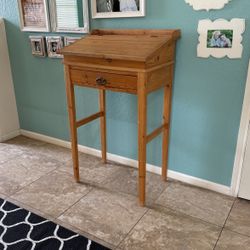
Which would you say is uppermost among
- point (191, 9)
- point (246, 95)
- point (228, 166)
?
point (191, 9)

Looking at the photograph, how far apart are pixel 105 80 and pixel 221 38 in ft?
2.52

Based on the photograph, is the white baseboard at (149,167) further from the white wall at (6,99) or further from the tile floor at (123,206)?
the white wall at (6,99)

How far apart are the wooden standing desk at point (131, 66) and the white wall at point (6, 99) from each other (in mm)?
1235

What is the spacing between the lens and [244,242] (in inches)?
62.1

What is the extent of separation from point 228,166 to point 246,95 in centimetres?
53

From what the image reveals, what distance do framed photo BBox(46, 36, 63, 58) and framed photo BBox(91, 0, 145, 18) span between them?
43cm

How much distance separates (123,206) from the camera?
1.89 meters

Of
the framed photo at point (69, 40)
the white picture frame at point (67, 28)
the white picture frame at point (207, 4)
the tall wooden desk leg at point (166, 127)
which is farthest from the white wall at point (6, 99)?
the white picture frame at point (207, 4)

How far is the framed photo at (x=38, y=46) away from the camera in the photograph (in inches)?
96.8

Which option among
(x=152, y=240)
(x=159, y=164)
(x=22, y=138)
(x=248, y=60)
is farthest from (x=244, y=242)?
(x=22, y=138)

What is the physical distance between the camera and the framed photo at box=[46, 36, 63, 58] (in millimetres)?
2353

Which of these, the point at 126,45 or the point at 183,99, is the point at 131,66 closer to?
the point at 126,45

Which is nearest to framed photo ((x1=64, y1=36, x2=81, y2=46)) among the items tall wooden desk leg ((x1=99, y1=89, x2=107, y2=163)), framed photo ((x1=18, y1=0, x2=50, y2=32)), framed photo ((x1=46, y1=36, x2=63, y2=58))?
framed photo ((x1=46, y1=36, x2=63, y2=58))

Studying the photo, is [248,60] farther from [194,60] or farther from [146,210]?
[146,210]
